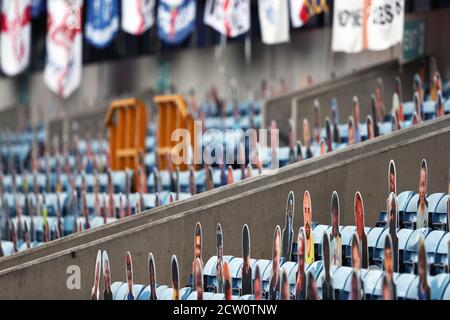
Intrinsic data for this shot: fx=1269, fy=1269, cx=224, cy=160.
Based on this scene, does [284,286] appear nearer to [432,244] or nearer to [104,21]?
Answer: [432,244]

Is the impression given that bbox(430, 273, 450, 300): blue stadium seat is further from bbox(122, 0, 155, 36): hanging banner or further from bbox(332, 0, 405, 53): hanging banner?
bbox(122, 0, 155, 36): hanging banner

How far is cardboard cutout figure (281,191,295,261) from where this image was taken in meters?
11.4

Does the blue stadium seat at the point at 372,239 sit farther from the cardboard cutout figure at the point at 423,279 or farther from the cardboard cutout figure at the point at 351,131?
the cardboard cutout figure at the point at 351,131

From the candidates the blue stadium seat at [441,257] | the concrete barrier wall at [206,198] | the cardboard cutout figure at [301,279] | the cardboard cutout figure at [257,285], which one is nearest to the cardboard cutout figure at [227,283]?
the cardboard cutout figure at [257,285]

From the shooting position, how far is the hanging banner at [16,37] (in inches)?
899

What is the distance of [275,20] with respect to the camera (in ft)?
55.5

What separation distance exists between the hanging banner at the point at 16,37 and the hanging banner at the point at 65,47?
5.42 ft

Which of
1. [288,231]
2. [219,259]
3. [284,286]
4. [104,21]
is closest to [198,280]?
[219,259]

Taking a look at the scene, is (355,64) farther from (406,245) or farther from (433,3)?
(406,245)

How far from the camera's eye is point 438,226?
10.9m

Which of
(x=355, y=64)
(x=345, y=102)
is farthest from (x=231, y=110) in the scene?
(x=345, y=102)

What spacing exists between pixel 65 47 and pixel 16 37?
2330mm

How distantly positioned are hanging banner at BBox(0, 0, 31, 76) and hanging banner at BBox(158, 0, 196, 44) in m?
4.24

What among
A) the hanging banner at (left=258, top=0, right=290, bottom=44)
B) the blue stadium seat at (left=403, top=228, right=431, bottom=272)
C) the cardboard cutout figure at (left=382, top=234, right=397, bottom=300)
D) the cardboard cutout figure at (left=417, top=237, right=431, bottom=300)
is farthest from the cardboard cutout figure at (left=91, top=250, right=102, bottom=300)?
the hanging banner at (left=258, top=0, right=290, bottom=44)
